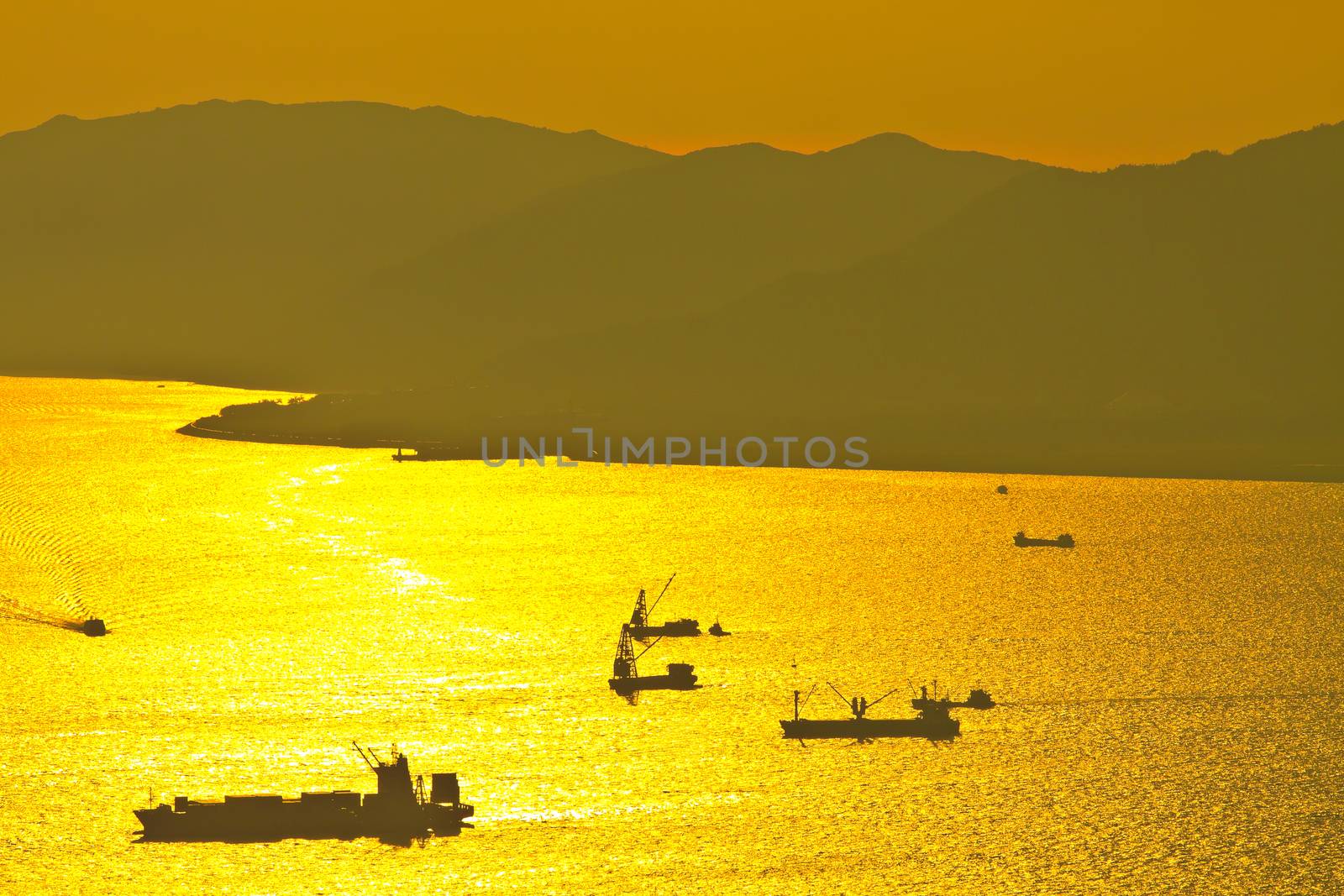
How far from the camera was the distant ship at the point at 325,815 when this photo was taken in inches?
2330

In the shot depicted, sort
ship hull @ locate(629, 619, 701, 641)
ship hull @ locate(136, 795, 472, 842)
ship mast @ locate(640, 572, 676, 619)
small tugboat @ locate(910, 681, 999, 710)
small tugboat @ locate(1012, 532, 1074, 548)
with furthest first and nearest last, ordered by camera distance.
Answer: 1. small tugboat @ locate(1012, 532, 1074, 548)
2. ship mast @ locate(640, 572, 676, 619)
3. ship hull @ locate(629, 619, 701, 641)
4. small tugboat @ locate(910, 681, 999, 710)
5. ship hull @ locate(136, 795, 472, 842)

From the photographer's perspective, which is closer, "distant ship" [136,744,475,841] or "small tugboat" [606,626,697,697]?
"distant ship" [136,744,475,841]

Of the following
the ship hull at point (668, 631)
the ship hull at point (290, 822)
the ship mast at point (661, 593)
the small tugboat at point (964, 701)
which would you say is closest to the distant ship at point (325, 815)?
the ship hull at point (290, 822)

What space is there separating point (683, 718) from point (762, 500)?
94.4m

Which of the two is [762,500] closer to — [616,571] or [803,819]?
[616,571]

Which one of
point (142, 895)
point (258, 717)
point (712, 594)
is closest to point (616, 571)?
point (712, 594)

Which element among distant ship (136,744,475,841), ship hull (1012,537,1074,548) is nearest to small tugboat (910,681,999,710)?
distant ship (136,744,475,841)

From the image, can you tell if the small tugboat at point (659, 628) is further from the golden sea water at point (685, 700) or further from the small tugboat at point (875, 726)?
the small tugboat at point (875, 726)

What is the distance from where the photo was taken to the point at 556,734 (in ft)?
231

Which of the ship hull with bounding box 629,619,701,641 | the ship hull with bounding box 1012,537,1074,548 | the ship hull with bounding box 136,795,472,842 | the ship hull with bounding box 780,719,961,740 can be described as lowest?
the ship hull with bounding box 136,795,472,842

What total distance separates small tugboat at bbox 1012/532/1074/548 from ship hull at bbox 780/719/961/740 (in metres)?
65.4

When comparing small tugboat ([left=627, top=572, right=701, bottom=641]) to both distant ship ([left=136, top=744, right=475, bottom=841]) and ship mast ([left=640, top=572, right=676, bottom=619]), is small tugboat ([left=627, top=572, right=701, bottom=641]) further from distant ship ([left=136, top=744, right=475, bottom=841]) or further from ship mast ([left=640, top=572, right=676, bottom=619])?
distant ship ([left=136, top=744, right=475, bottom=841])

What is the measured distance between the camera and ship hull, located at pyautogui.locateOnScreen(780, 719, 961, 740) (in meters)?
71.6

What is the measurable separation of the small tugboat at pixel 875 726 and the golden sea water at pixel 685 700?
0.81 m
